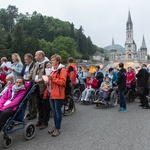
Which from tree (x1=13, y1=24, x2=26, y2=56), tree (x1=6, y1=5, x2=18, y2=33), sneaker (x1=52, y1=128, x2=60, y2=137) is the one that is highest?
tree (x1=6, y1=5, x2=18, y2=33)

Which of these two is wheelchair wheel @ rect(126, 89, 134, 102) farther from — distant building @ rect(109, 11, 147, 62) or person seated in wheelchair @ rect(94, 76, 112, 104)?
distant building @ rect(109, 11, 147, 62)

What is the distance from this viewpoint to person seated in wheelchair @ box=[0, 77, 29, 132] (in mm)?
5199

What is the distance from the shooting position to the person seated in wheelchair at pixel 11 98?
5.20 metres

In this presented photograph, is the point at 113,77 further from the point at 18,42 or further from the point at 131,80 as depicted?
the point at 18,42

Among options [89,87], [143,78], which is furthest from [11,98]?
[143,78]

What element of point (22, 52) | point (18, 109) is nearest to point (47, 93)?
point (18, 109)

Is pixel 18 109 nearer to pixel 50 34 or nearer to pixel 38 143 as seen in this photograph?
pixel 38 143

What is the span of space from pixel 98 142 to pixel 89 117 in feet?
8.06

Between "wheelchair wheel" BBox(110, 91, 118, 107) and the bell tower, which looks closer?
"wheelchair wheel" BBox(110, 91, 118, 107)

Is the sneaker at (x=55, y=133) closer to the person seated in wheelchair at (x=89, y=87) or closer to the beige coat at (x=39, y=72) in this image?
the beige coat at (x=39, y=72)

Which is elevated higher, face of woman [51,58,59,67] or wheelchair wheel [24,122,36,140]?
face of woman [51,58,59,67]

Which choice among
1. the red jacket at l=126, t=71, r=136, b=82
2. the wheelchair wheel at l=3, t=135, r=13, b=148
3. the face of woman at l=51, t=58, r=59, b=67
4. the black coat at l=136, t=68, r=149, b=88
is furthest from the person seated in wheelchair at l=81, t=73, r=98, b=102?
the wheelchair wheel at l=3, t=135, r=13, b=148

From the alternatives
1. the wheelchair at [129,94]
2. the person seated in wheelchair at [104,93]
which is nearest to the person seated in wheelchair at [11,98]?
the person seated in wheelchair at [104,93]

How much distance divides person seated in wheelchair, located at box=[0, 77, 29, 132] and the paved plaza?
681 mm
